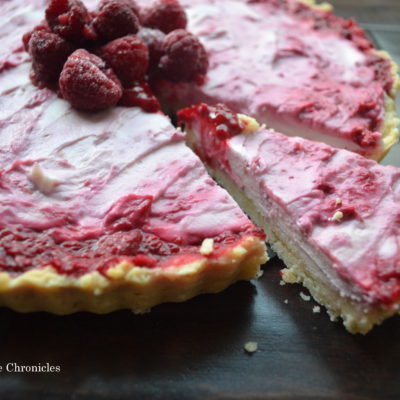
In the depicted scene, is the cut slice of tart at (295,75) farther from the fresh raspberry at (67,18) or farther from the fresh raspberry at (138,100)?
the fresh raspberry at (67,18)

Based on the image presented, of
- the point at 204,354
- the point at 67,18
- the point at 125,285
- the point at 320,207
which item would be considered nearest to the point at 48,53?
the point at 67,18

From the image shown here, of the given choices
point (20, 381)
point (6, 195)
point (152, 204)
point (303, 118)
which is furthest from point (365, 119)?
point (20, 381)

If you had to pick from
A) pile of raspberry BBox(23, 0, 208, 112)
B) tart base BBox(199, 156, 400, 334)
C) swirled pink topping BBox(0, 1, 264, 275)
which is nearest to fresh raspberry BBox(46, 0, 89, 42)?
pile of raspberry BBox(23, 0, 208, 112)

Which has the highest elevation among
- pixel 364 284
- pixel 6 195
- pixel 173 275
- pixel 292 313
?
pixel 6 195

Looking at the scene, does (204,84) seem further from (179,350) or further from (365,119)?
(179,350)

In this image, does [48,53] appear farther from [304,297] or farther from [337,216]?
[304,297]

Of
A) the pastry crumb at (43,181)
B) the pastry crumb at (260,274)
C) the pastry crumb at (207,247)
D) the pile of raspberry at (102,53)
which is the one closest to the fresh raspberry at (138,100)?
the pile of raspberry at (102,53)

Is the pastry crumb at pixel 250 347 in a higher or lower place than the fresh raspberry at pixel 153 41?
lower
